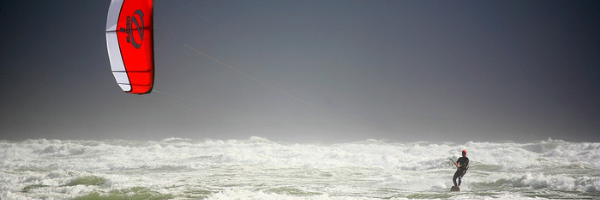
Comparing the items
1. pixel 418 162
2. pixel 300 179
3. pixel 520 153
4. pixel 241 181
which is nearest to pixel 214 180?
pixel 241 181

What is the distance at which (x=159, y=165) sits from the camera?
42.9 feet

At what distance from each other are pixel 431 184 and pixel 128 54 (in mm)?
6677

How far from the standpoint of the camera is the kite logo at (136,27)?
18.8 feet

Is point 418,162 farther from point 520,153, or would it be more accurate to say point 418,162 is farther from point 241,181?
point 241,181

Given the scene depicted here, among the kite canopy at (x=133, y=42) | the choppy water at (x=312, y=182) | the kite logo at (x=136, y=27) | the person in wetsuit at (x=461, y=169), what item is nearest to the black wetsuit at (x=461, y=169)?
the person in wetsuit at (x=461, y=169)

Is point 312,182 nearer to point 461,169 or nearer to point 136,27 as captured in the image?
point 461,169

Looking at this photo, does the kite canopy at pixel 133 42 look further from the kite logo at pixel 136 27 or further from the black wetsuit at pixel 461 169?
the black wetsuit at pixel 461 169

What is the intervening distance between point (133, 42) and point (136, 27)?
240 mm

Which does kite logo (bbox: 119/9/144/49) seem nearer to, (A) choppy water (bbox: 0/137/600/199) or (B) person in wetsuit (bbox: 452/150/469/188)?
(A) choppy water (bbox: 0/137/600/199)

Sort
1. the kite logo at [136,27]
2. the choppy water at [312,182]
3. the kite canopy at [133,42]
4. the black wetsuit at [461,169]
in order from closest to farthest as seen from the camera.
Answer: the kite canopy at [133,42], the kite logo at [136,27], the choppy water at [312,182], the black wetsuit at [461,169]

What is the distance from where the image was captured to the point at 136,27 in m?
5.78

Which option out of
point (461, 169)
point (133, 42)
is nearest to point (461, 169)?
point (461, 169)

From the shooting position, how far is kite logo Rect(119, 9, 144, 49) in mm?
5723

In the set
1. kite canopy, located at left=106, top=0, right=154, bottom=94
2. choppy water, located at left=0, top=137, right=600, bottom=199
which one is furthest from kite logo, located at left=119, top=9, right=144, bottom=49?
choppy water, located at left=0, top=137, right=600, bottom=199
